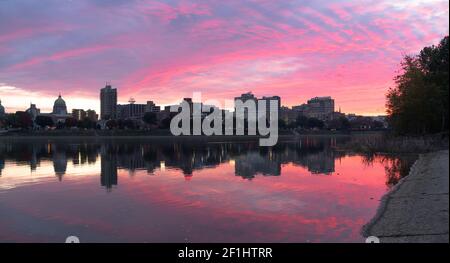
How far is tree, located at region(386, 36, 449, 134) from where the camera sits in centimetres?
5872

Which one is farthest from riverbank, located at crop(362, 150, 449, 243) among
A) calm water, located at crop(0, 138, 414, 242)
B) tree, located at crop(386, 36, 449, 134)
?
tree, located at crop(386, 36, 449, 134)

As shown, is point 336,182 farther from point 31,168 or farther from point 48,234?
point 31,168

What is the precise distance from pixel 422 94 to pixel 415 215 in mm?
48422

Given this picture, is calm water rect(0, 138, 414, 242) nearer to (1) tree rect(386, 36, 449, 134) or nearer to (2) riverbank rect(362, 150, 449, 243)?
(2) riverbank rect(362, 150, 449, 243)

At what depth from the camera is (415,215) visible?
56.9 ft

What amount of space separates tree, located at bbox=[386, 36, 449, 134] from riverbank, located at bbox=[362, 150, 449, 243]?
3443 cm

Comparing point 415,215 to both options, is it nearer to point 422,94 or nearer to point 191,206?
point 191,206

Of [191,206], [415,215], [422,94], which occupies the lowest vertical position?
[191,206]

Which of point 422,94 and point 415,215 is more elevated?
point 422,94

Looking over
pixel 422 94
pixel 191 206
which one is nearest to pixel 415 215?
pixel 191 206

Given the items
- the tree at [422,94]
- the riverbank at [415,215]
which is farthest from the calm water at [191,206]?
the tree at [422,94]

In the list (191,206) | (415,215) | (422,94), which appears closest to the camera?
(415,215)
